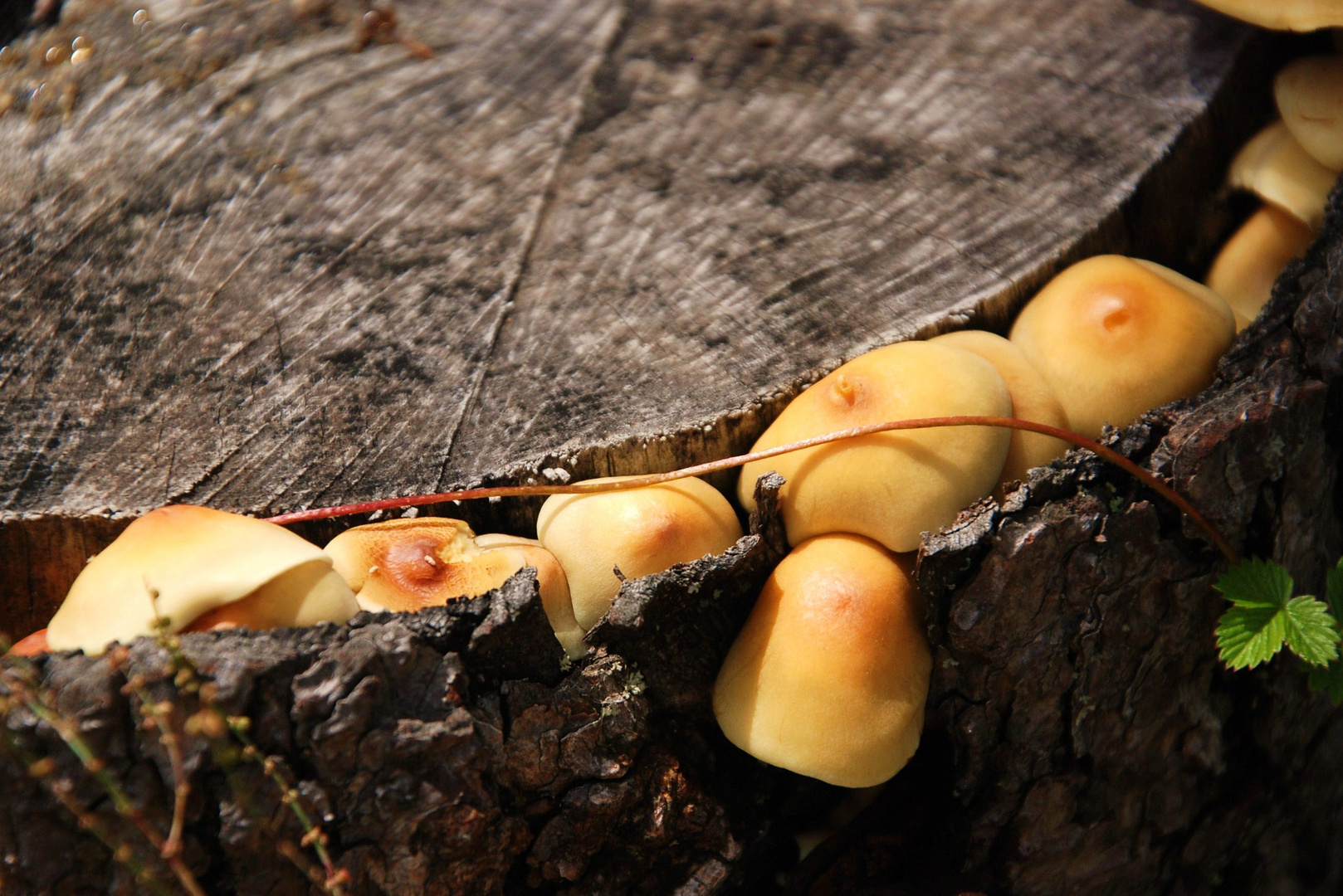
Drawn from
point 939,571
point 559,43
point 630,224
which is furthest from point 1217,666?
point 559,43

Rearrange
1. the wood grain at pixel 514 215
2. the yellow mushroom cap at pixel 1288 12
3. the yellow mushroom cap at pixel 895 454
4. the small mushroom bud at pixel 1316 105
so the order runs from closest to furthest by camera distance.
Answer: the yellow mushroom cap at pixel 895 454, the wood grain at pixel 514 215, the yellow mushroom cap at pixel 1288 12, the small mushroom bud at pixel 1316 105

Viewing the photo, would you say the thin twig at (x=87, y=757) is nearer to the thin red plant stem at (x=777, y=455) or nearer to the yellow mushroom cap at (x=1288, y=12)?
the thin red plant stem at (x=777, y=455)

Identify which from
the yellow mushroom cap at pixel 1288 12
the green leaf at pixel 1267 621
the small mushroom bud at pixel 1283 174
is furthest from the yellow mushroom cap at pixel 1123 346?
the yellow mushroom cap at pixel 1288 12

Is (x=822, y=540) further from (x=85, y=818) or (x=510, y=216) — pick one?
(x=85, y=818)

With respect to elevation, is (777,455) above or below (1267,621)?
above

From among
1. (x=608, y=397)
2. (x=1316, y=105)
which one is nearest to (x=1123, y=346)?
(x=1316, y=105)

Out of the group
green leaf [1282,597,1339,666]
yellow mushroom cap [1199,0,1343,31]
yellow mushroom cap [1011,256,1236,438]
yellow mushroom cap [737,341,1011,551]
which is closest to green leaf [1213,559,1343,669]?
green leaf [1282,597,1339,666]

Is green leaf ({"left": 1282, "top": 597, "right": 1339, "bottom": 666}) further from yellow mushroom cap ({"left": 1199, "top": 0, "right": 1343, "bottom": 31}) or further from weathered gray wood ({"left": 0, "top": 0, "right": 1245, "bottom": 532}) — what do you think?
yellow mushroom cap ({"left": 1199, "top": 0, "right": 1343, "bottom": 31})
